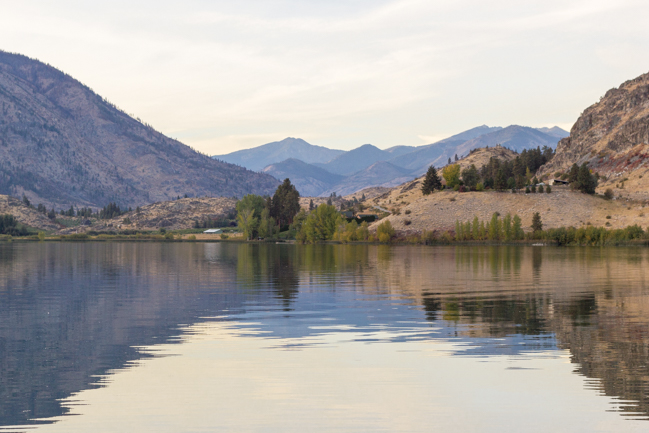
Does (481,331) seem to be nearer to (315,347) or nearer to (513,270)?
(315,347)

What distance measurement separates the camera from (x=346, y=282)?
71375mm

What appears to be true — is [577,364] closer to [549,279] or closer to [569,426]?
[569,426]

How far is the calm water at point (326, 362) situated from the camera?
2123cm

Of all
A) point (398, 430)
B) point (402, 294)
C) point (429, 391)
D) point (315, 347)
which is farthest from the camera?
point (402, 294)

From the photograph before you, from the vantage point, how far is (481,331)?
36.5 metres

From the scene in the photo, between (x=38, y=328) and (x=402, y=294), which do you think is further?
(x=402, y=294)

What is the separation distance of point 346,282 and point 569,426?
2022 inches

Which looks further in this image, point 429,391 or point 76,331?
point 76,331

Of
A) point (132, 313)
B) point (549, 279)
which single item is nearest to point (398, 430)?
point (132, 313)

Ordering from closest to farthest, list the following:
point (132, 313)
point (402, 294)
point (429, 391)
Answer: point (429, 391), point (132, 313), point (402, 294)

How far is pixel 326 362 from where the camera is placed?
2905 centimetres

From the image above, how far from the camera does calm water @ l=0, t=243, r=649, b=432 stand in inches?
836

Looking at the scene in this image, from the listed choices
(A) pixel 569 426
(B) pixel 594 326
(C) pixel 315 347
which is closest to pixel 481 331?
(B) pixel 594 326

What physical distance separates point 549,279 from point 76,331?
52706 millimetres
